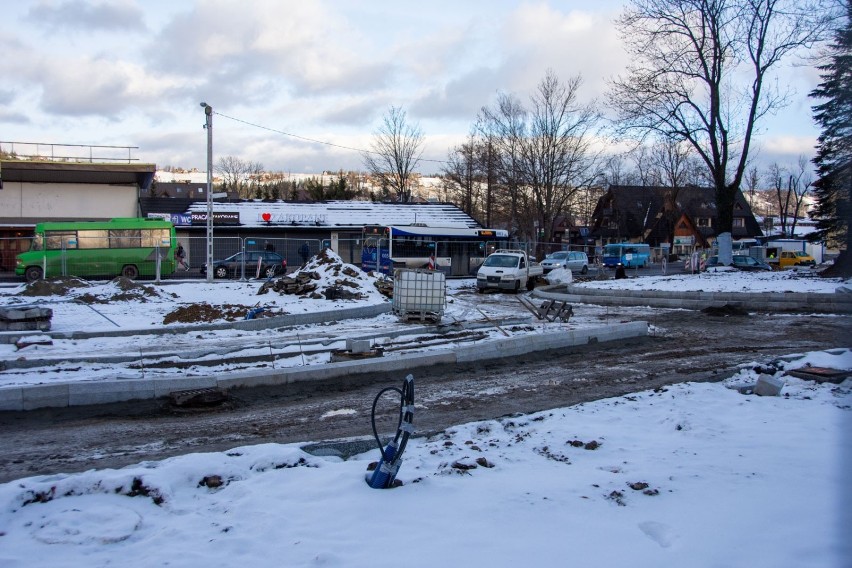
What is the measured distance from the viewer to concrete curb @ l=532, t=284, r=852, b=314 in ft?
68.6

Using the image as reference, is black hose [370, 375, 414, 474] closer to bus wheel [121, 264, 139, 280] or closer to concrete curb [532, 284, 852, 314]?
concrete curb [532, 284, 852, 314]

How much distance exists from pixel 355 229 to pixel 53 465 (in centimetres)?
3874

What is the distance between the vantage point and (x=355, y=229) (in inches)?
1764

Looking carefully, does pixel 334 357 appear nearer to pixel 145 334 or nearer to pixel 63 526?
pixel 145 334

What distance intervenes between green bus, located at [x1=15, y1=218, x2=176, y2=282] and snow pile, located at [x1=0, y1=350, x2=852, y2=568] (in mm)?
21947

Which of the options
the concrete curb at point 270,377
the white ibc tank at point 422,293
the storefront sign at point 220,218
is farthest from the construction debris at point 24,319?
the storefront sign at point 220,218

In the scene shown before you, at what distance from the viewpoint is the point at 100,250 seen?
87.4 feet

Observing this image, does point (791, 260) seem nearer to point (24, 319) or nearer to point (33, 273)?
point (33, 273)

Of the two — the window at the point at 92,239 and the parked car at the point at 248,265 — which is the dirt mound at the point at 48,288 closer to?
the window at the point at 92,239

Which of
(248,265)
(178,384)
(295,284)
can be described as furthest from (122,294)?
(248,265)

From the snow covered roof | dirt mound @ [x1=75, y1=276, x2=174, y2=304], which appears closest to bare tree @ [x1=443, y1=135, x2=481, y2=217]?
the snow covered roof

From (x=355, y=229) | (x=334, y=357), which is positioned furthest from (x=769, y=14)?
(x=334, y=357)

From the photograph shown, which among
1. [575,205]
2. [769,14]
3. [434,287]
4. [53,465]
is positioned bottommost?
[53,465]

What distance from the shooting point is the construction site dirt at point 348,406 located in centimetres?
716
